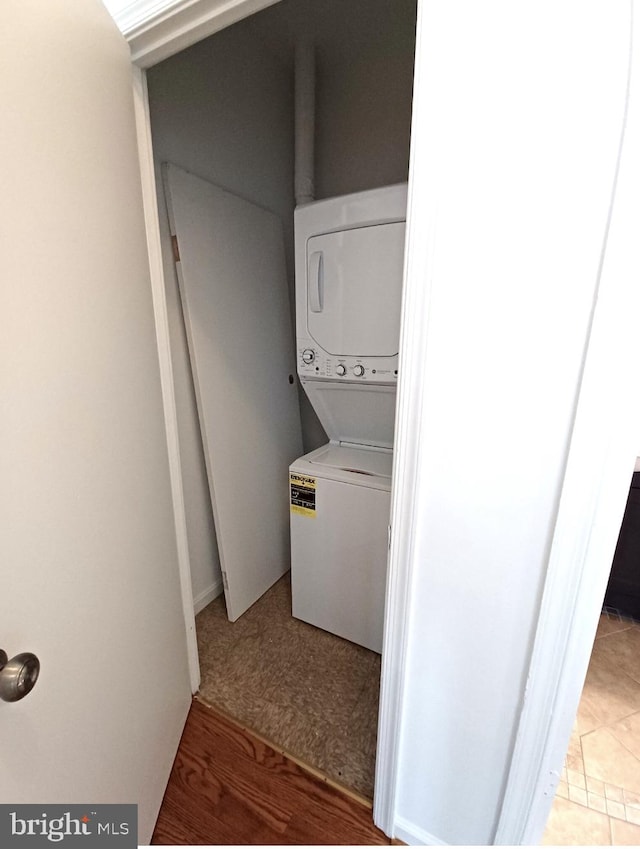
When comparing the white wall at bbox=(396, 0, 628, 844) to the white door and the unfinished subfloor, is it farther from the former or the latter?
the white door

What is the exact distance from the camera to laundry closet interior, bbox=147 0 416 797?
1457mm

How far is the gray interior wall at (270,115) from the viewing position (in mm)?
1537

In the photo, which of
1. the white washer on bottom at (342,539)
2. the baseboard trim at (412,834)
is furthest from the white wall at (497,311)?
the white washer on bottom at (342,539)

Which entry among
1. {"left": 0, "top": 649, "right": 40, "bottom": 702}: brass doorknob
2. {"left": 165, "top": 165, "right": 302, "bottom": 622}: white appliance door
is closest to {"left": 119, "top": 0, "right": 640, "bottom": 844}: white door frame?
{"left": 165, "top": 165, "right": 302, "bottom": 622}: white appliance door

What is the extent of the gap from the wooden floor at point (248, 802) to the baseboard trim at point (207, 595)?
59 centimetres

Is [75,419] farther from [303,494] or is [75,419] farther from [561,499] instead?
[303,494]

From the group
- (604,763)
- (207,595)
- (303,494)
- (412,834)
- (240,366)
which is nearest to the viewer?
(412,834)

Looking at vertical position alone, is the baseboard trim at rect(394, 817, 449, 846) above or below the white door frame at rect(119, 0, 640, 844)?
below

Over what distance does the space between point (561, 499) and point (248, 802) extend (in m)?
1.32

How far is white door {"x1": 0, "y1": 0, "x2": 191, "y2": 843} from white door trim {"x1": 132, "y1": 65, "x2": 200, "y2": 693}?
0.07 metres

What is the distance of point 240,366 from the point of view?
180cm

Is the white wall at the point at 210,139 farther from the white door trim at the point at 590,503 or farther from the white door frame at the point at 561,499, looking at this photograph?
the white door trim at the point at 590,503

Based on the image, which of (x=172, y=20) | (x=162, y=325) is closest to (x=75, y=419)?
(x=162, y=325)

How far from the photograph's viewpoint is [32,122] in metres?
0.61
